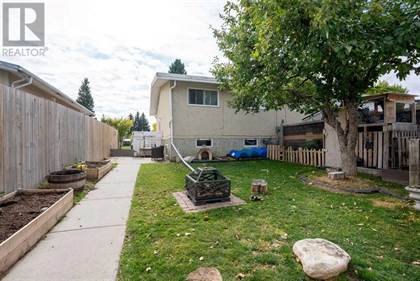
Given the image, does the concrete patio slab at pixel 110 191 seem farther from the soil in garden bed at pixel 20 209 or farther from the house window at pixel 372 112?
the house window at pixel 372 112

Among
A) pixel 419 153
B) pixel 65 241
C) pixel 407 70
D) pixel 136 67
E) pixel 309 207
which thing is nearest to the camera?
pixel 65 241

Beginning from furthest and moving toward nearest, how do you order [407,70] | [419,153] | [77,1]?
[77,1] < [419,153] < [407,70]

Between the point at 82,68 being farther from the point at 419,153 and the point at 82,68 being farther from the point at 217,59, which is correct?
the point at 419,153

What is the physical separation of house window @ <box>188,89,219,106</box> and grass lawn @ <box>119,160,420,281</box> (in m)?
8.67

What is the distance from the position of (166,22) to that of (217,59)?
10.3ft

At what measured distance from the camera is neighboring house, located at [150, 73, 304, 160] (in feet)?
41.7

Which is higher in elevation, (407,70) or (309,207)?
(407,70)

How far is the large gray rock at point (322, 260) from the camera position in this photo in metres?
2.27

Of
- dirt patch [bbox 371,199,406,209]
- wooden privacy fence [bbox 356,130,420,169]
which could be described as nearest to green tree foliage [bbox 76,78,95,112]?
wooden privacy fence [bbox 356,130,420,169]

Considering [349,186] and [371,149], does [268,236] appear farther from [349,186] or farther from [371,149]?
[371,149]

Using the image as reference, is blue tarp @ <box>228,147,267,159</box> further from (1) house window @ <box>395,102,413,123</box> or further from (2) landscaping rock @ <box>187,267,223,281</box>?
(2) landscaping rock @ <box>187,267,223,281</box>

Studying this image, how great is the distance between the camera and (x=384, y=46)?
11.0 ft

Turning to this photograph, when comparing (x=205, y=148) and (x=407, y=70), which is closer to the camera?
(x=407, y=70)

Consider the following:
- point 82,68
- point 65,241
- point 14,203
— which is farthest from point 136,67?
point 65,241
